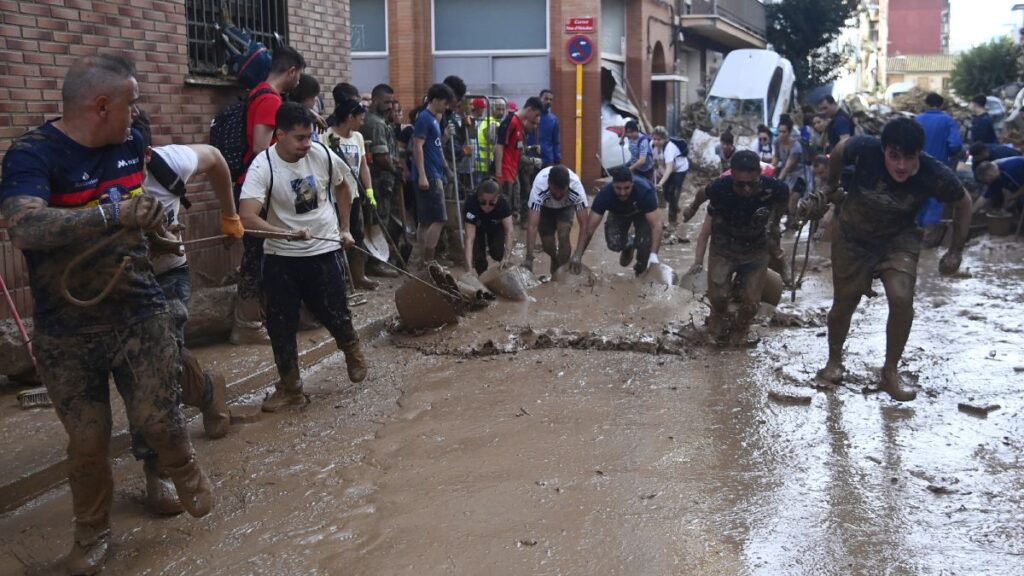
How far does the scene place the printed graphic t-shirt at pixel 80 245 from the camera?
3539mm

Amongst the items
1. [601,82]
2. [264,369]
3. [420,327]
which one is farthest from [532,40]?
[264,369]

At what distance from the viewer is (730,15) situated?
31141 millimetres

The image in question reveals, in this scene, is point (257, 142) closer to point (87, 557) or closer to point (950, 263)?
point (87, 557)

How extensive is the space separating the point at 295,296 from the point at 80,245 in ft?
7.46

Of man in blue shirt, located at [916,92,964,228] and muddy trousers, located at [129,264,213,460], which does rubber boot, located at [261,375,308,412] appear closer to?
muddy trousers, located at [129,264,213,460]

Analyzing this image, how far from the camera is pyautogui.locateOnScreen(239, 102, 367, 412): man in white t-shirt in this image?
559 centimetres

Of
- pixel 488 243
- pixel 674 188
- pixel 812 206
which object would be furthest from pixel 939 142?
pixel 812 206

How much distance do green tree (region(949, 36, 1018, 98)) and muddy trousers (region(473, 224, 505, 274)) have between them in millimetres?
36032

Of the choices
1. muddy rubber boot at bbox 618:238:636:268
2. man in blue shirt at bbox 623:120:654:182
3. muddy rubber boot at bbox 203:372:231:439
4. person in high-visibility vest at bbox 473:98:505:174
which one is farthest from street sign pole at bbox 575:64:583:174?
muddy rubber boot at bbox 203:372:231:439

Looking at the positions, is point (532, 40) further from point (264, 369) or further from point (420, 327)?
point (264, 369)

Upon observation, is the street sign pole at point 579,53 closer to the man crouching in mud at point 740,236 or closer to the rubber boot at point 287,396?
the man crouching in mud at point 740,236

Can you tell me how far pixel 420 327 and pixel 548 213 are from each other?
9.22 feet

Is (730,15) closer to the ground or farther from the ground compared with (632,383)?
farther from the ground

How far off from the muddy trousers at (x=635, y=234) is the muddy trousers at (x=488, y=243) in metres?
1.08
